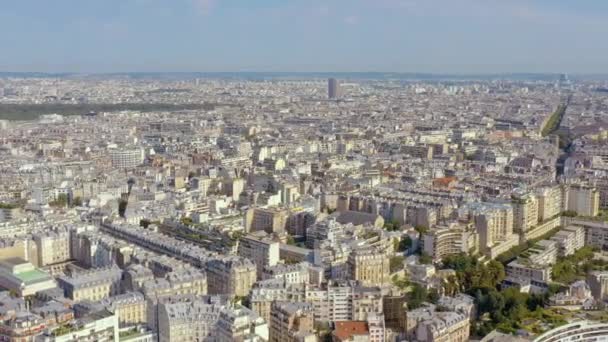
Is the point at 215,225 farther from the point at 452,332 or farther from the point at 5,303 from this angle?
the point at 452,332

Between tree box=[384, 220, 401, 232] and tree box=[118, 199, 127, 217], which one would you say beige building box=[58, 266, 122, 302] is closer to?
tree box=[118, 199, 127, 217]

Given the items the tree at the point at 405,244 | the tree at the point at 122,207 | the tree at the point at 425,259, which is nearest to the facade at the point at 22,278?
the tree at the point at 122,207

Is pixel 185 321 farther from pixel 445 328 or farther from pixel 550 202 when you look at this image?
pixel 550 202

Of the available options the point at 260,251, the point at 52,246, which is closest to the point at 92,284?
the point at 260,251

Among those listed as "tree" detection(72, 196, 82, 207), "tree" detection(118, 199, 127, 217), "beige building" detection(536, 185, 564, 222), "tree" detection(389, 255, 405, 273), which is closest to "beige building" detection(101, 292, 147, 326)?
"tree" detection(389, 255, 405, 273)

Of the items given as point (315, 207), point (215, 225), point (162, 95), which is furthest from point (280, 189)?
point (162, 95)

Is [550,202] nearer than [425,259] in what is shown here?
No
